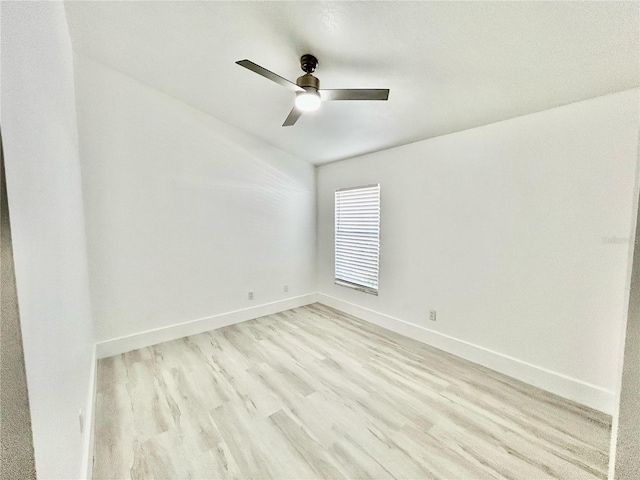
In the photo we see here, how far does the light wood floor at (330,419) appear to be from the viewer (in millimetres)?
1501

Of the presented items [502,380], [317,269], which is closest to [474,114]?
[502,380]

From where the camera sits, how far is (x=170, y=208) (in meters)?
2.98

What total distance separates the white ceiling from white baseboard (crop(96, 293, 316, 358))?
2.63 metres

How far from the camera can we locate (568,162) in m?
2.02

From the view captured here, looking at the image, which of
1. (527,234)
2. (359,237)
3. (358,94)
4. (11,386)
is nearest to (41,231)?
(11,386)

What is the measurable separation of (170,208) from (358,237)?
8.09 feet

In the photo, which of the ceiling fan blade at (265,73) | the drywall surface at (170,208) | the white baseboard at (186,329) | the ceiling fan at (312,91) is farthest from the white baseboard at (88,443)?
the ceiling fan at (312,91)

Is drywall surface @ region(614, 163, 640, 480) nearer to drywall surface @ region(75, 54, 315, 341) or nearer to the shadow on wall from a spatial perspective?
the shadow on wall

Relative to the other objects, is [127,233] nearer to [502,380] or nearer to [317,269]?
[317,269]

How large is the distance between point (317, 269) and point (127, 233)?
8.98 ft

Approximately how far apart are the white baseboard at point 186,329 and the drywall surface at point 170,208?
7cm

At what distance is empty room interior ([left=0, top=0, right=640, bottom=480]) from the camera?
1.04m

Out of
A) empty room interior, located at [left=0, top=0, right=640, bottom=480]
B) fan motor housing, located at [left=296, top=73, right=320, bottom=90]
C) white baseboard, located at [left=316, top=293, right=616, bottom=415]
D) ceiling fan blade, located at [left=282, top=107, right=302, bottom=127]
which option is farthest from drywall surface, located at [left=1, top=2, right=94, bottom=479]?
white baseboard, located at [left=316, top=293, right=616, bottom=415]

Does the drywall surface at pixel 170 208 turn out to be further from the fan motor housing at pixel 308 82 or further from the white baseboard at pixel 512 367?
the white baseboard at pixel 512 367
